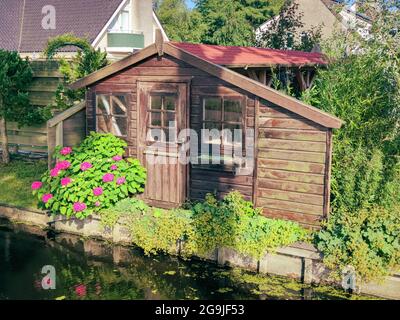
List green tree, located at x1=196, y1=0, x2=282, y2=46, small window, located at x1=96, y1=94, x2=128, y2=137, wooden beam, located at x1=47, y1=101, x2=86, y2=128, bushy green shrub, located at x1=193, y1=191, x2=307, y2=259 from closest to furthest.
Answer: bushy green shrub, located at x1=193, y1=191, x2=307, y2=259
small window, located at x1=96, y1=94, x2=128, y2=137
wooden beam, located at x1=47, y1=101, x2=86, y2=128
green tree, located at x1=196, y1=0, x2=282, y2=46

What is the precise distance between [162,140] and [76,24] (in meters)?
19.4

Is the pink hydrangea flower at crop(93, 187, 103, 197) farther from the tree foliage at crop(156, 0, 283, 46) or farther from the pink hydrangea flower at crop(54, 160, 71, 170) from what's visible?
the tree foliage at crop(156, 0, 283, 46)

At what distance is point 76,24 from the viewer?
27500 millimetres

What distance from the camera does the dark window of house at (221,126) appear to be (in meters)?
9.54

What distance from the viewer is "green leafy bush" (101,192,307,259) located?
853 cm

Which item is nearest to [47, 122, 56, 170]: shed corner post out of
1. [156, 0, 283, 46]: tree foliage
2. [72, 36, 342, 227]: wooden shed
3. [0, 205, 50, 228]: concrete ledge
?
[72, 36, 342, 227]: wooden shed

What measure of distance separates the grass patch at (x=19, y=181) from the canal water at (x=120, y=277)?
6.11 ft

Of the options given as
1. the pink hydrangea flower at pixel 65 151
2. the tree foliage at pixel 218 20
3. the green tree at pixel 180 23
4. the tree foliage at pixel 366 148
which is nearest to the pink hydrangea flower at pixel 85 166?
the pink hydrangea flower at pixel 65 151

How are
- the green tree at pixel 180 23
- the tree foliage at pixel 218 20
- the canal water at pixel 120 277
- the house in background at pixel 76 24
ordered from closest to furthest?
1. the canal water at pixel 120 277
2. the house in background at pixel 76 24
3. the tree foliage at pixel 218 20
4. the green tree at pixel 180 23

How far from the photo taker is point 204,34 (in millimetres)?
36156

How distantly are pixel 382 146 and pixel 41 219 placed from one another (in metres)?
7.09

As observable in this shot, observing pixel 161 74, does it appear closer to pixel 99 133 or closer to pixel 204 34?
pixel 99 133

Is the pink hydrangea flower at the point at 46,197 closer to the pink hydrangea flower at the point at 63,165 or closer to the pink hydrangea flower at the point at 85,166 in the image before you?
the pink hydrangea flower at the point at 63,165
